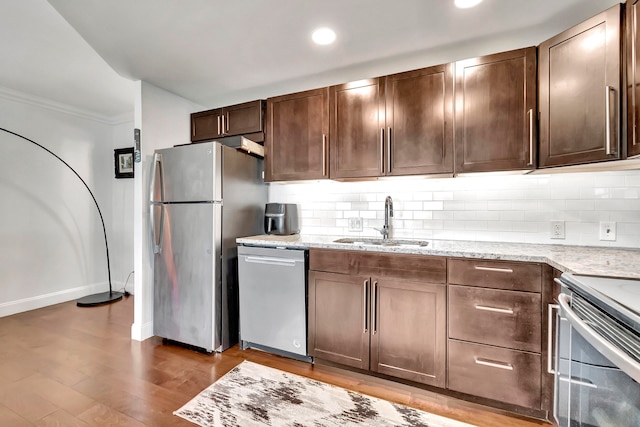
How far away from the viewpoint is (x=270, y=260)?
2248mm

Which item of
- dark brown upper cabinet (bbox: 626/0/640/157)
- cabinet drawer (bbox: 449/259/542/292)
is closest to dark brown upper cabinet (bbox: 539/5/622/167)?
dark brown upper cabinet (bbox: 626/0/640/157)

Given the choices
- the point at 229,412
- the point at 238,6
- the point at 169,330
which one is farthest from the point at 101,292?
the point at 238,6

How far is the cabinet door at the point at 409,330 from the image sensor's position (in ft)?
5.80

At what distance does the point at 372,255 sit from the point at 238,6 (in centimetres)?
172

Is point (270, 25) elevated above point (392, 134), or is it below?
above

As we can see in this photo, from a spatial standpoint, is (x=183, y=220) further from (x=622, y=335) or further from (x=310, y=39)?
(x=622, y=335)

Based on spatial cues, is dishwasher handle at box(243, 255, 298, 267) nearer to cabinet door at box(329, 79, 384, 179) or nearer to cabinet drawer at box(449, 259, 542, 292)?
cabinet door at box(329, 79, 384, 179)

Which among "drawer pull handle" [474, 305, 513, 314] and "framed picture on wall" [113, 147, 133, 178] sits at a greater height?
"framed picture on wall" [113, 147, 133, 178]

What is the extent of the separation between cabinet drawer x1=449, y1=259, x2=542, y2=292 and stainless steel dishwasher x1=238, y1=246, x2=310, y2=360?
40.3 inches

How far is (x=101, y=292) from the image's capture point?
4.04m

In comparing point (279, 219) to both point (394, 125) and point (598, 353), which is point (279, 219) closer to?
point (394, 125)

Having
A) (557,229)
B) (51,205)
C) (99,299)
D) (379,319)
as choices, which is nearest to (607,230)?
(557,229)

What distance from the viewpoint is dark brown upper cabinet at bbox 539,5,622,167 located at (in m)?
1.43

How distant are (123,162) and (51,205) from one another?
3.17ft
